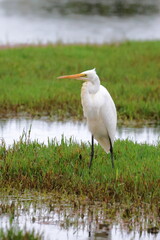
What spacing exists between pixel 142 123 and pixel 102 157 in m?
3.10

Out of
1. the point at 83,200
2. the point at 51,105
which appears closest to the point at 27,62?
the point at 51,105

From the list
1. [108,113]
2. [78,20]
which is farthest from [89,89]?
[78,20]

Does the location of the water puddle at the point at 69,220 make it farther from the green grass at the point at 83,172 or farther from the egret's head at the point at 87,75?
the egret's head at the point at 87,75

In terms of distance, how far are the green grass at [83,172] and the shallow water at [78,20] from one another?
15.4 m

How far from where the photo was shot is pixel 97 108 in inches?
287

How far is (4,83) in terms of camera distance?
13289 millimetres

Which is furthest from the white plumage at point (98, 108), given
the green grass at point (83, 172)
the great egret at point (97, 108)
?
the green grass at point (83, 172)

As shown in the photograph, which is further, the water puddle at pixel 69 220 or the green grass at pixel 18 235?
the water puddle at pixel 69 220

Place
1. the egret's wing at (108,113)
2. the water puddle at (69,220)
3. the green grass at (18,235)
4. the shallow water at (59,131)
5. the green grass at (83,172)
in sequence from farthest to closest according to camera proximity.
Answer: the shallow water at (59,131), the egret's wing at (108,113), the green grass at (83,172), the water puddle at (69,220), the green grass at (18,235)

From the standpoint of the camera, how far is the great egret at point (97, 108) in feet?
23.7

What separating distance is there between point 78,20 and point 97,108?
2565cm

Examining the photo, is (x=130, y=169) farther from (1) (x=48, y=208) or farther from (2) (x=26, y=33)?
(2) (x=26, y=33)

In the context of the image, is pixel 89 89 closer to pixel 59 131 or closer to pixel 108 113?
pixel 108 113

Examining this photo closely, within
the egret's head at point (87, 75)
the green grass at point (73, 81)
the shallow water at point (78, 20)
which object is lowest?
the egret's head at point (87, 75)
